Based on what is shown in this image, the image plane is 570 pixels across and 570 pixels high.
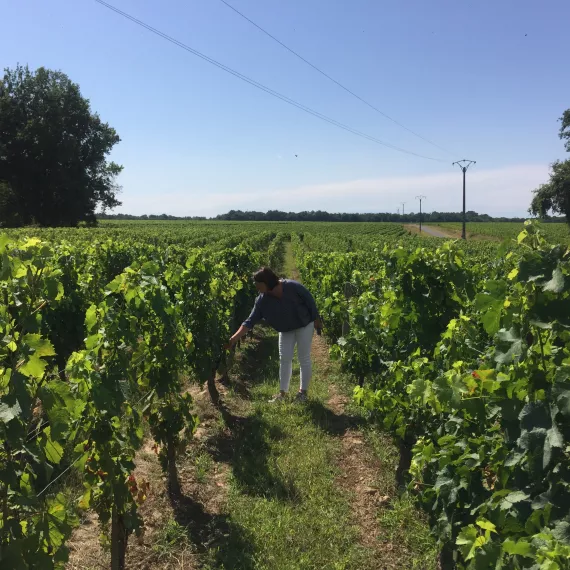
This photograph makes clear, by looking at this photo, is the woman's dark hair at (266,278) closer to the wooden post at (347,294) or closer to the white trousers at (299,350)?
the white trousers at (299,350)

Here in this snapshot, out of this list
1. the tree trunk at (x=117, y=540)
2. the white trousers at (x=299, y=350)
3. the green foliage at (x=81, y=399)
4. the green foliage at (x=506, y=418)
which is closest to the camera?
the green foliage at (x=506, y=418)

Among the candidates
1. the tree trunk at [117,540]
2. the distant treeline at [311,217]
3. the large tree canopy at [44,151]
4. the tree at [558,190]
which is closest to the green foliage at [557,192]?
the tree at [558,190]

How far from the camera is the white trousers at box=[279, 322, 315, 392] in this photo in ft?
18.0

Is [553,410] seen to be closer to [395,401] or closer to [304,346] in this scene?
[395,401]

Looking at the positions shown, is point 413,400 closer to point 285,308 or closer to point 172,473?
point 172,473

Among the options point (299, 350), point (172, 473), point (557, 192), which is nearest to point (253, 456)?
point (172, 473)

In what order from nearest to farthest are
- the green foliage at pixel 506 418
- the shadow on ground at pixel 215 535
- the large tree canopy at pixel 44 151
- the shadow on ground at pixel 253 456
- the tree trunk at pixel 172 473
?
the green foliage at pixel 506 418 < the shadow on ground at pixel 215 535 < the tree trunk at pixel 172 473 < the shadow on ground at pixel 253 456 < the large tree canopy at pixel 44 151

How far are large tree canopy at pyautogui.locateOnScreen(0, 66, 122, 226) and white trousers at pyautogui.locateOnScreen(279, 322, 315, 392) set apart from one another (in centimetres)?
4148

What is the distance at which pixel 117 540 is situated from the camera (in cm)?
282

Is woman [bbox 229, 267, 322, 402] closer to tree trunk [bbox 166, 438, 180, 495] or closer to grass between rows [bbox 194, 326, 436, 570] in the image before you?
grass between rows [bbox 194, 326, 436, 570]

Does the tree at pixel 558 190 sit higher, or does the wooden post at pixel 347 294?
the tree at pixel 558 190

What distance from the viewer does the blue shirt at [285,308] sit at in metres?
5.29

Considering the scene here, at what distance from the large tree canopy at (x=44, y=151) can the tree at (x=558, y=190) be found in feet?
146

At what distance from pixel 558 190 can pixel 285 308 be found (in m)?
49.9
